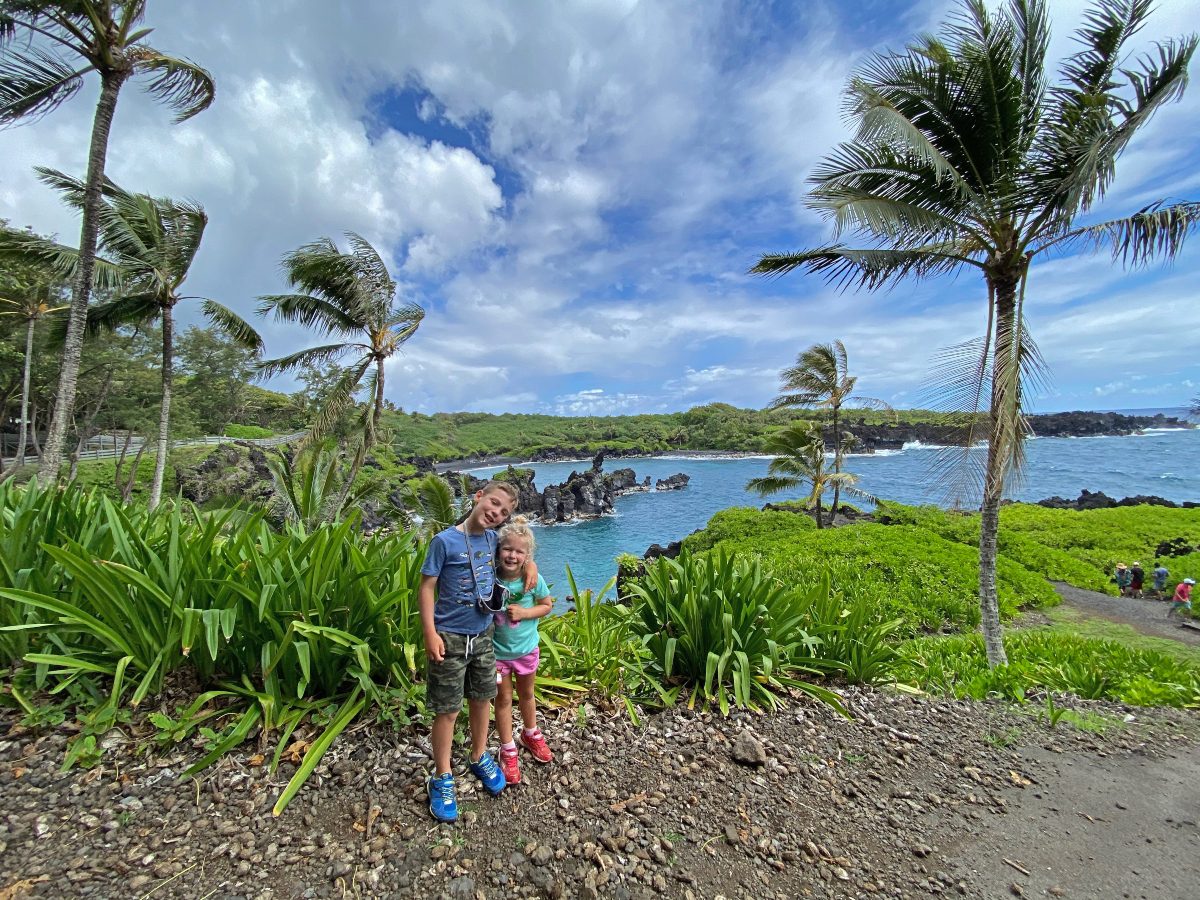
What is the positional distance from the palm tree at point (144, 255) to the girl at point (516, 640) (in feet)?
44.6

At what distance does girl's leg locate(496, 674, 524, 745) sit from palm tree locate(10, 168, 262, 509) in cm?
1357

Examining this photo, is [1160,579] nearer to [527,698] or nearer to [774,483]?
[774,483]

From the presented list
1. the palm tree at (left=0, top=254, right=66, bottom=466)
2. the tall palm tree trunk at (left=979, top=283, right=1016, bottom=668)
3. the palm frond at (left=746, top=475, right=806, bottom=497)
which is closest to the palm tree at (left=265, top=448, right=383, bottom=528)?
the palm tree at (left=0, top=254, right=66, bottom=466)

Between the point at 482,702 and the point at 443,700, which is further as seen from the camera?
the point at 482,702

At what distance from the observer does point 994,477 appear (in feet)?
18.2

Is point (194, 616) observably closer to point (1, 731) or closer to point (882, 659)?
point (1, 731)

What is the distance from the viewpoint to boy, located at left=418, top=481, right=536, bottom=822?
2182mm

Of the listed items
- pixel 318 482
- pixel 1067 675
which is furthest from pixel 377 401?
pixel 1067 675

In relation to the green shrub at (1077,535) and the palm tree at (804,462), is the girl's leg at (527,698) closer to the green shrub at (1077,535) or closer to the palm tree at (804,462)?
the green shrub at (1077,535)

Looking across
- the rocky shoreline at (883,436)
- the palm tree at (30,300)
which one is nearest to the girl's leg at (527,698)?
the palm tree at (30,300)

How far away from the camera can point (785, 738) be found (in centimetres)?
300

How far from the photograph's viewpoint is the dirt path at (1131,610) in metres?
8.78

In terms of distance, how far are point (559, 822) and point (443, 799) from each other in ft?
1.65

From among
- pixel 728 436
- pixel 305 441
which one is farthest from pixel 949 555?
pixel 728 436
